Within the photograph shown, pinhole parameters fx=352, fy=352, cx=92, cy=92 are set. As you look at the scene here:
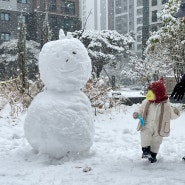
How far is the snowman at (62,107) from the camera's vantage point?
5.05 metres

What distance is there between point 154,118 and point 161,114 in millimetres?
115

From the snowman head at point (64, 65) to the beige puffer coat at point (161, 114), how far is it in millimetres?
1060

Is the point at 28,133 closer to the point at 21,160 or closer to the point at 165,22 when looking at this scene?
the point at 21,160

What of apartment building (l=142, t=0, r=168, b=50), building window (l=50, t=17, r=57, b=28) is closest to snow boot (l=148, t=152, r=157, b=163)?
building window (l=50, t=17, r=57, b=28)

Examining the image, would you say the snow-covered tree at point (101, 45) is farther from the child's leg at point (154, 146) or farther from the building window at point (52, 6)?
the child's leg at point (154, 146)

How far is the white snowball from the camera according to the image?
198 inches

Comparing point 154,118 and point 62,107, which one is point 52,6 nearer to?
point 62,107

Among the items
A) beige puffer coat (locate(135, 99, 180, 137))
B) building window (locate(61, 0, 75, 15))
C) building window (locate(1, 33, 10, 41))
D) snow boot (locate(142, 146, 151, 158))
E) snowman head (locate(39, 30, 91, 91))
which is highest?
building window (locate(61, 0, 75, 15))

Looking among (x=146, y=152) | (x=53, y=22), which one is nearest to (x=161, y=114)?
(x=146, y=152)

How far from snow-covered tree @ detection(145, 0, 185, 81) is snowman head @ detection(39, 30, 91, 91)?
758 cm

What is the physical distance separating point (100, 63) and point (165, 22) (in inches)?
442

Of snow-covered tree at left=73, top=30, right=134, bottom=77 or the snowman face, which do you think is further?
snow-covered tree at left=73, top=30, right=134, bottom=77

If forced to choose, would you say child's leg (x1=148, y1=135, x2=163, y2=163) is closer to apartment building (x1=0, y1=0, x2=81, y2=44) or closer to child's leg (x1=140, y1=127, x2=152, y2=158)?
child's leg (x1=140, y1=127, x2=152, y2=158)

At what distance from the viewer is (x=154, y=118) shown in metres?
5.06
